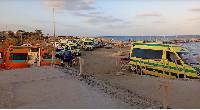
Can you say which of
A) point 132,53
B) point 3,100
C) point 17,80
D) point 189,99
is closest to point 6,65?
point 17,80

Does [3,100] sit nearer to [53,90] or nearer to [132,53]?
[53,90]

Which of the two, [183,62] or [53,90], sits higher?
[183,62]

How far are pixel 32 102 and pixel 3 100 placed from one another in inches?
51.7

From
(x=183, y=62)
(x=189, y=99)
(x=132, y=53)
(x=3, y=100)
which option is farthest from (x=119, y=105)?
(x=132, y=53)

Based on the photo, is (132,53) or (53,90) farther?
(132,53)

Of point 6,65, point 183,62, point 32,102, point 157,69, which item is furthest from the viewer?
point 6,65

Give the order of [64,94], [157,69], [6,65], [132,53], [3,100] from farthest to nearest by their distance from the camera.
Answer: [132,53]
[6,65]
[157,69]
[64,94]
[3,100]

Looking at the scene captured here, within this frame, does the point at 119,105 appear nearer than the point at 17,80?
Yes

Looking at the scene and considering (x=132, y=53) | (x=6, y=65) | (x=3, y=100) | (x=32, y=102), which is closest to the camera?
(x=32, y=102)

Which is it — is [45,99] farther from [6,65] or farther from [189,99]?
[6,65]

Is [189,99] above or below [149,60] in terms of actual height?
below

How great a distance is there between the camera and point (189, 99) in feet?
24.9

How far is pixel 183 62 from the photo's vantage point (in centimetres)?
1102

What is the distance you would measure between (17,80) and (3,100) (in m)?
3.29
